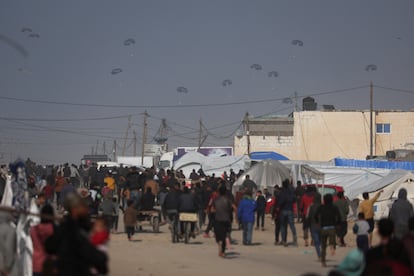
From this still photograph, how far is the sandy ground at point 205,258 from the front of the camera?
57.2 feet

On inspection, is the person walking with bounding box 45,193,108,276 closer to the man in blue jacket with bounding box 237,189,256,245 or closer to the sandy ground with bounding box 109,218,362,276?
the sandy ground with bounding box 109,218,362,276

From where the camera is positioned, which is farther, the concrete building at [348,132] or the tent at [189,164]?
the concrete building at [348,132]

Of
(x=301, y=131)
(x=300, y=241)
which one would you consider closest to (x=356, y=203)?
(x=300, y=241)

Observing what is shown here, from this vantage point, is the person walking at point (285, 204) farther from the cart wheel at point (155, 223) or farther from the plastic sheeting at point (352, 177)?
the plastic sheeting at point (352, 177)

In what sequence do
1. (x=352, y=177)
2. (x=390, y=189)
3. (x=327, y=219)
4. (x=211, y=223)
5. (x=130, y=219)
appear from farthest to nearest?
(x=352, y=177), (x=390, y=189), (x=211, y=223), (x=130, y=219), (x=327, y=219)

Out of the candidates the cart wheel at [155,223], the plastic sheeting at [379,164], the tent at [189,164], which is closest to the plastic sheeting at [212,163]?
the tent at [189,164]

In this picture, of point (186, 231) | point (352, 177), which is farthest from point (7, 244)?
point (352, 177)

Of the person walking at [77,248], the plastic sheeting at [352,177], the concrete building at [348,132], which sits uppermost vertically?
the concrete building at [348,132]

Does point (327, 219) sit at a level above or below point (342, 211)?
below

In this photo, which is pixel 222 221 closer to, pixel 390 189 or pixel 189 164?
pixel 390 189

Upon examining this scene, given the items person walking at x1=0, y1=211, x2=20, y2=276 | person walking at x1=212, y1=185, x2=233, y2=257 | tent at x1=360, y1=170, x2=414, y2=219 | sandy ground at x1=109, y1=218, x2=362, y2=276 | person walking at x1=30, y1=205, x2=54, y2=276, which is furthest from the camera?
tent at x1=360, y1=170, x2=414, y2=219

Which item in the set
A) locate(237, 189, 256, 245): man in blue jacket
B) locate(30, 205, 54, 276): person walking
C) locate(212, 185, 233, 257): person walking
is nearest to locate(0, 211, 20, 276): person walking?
locate(30, 205, 54, 276): person walking

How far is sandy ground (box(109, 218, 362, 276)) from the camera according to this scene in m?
17.4

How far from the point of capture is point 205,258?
64.7 feet
